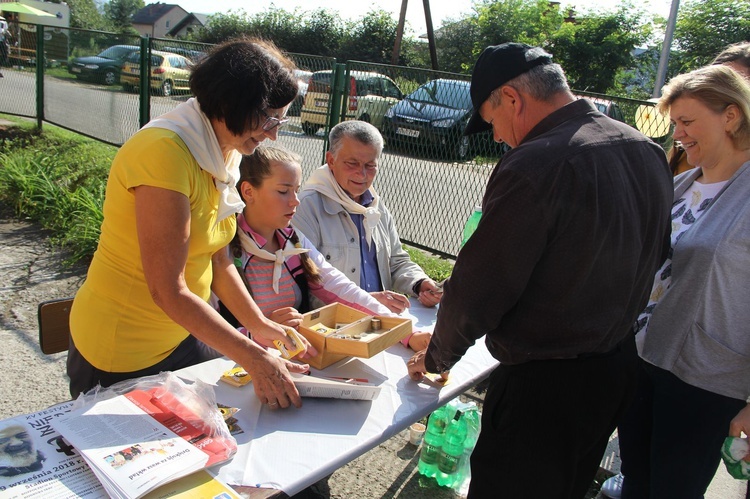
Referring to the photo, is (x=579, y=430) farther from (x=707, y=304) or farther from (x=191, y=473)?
(x=191, y=473)

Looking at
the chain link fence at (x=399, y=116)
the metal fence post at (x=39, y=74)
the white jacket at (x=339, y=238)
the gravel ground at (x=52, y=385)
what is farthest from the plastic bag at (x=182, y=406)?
the metal fence post at (x=39, y=74)

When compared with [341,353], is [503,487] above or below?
below

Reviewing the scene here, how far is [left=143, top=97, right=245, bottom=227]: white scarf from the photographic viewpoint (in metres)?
1.55

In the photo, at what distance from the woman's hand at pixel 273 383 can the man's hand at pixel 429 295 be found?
1150 millimetres

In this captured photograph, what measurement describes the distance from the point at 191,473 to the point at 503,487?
33.5 inches

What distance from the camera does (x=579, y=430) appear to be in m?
1.58

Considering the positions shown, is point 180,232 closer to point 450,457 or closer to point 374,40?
point 450,457

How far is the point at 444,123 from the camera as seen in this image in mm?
4281

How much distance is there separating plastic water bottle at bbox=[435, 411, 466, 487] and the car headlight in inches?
93.8

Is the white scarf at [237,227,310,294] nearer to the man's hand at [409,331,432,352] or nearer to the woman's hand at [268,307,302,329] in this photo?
the woman's hand at [268,307,302,329]

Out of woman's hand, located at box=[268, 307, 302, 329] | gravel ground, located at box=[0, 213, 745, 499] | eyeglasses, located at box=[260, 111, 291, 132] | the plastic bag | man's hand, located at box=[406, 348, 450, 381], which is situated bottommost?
gravel ground, located at box=[0, 213, 745, 499]

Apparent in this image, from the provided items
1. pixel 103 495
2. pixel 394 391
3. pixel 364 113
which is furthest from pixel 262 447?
pixel 364 113

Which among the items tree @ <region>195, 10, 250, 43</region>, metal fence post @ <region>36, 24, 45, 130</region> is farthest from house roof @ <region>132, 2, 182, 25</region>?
metal fence post @ <region>36, 24, 45, 130</region>

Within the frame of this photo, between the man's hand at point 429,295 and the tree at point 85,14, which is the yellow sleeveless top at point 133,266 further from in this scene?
the tree at point 85,14
